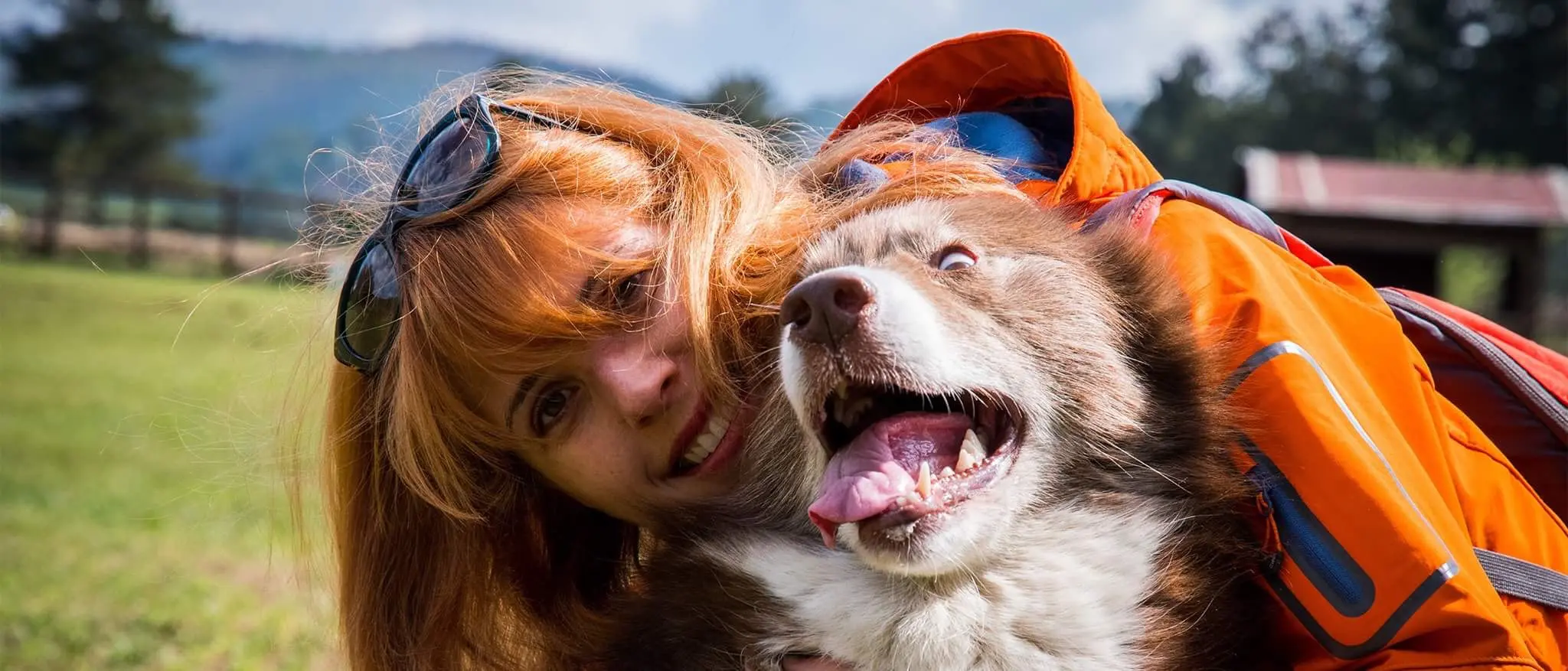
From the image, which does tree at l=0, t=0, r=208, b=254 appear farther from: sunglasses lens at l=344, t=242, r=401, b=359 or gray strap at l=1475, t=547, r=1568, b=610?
gray strap at l=1475, t=547, r=1568, b=610

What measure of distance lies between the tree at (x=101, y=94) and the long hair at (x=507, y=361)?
47941 millimetres

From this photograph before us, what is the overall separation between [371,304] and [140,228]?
25.0 meters

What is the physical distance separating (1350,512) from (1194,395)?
1.71ft

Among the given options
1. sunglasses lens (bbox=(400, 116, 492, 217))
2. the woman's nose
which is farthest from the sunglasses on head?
the woman's nose

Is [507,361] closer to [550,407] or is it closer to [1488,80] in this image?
[550,407]

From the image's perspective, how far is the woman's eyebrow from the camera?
262 centimetres

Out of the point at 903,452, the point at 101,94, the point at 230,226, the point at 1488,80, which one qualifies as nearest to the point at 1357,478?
the point at 903,452

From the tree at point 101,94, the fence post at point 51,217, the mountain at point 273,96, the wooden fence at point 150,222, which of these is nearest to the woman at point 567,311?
the wooden fence at point 150,222

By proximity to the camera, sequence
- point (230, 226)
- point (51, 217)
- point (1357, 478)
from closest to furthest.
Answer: point (1357, 478), point (51, 217), point (230, 226)

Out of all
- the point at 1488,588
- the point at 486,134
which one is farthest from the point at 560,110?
the point at 1488,588

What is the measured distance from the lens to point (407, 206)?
107 inches

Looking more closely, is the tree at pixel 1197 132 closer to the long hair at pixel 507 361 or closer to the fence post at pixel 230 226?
the fence post at pixel 230 226

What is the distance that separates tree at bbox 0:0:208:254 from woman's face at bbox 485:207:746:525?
1907 inches

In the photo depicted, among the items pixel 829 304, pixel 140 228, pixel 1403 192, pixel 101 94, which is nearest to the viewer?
pixel 829 304
